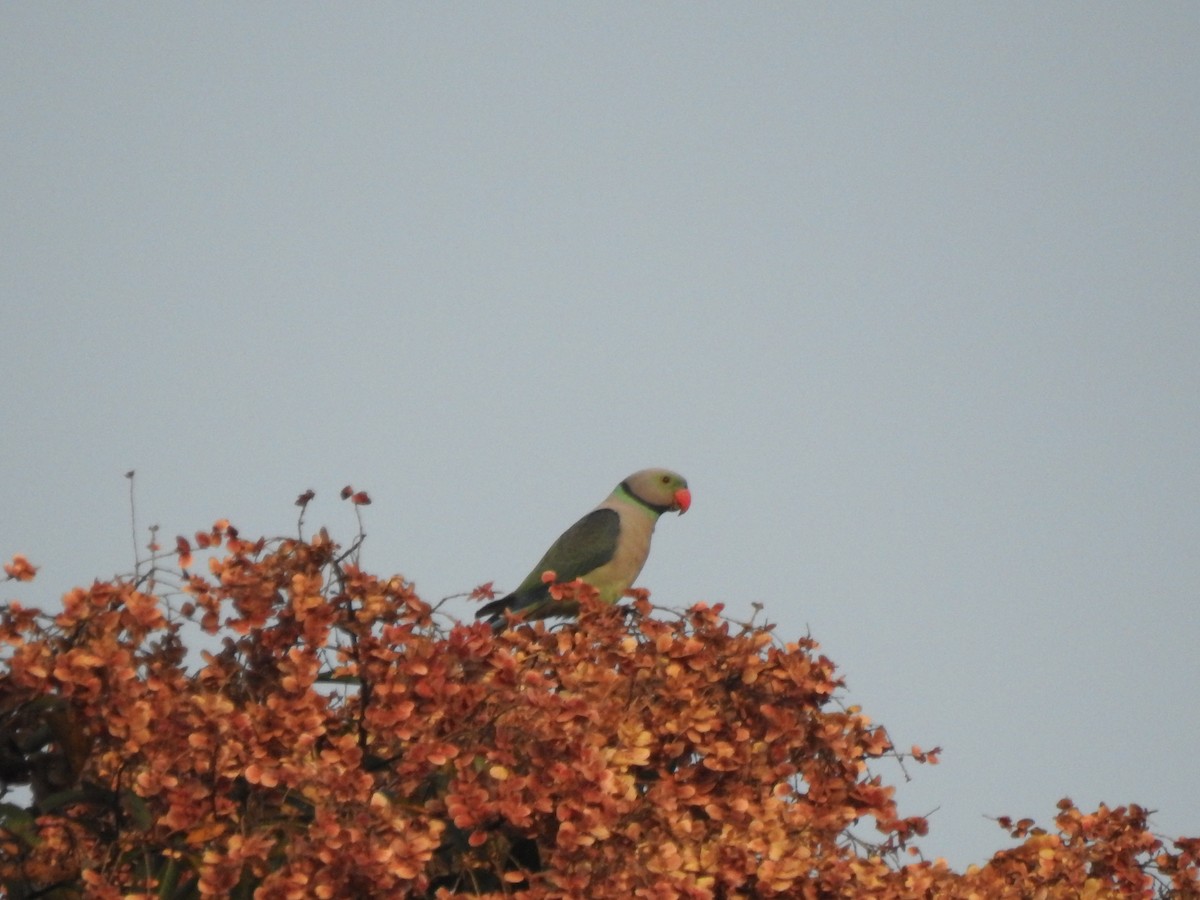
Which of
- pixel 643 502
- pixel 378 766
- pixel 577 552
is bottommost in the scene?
pixel 378 766

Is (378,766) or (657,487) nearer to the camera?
(378,766)

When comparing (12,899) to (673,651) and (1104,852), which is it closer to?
(673,651)

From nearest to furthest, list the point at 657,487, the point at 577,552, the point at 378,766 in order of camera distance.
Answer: the point at 378,766, the point at 577,552, the point at 657,487

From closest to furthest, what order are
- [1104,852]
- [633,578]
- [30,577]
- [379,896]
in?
[379,896] → [30,577] → [1104,852] → [633,578]

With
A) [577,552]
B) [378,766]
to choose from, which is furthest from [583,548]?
[378,766]

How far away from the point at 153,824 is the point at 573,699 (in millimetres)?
861

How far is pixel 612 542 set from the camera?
7555 mm

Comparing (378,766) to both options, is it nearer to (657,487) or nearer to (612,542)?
(612,542)

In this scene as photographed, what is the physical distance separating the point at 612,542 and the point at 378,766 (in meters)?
4.48

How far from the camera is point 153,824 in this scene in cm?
296

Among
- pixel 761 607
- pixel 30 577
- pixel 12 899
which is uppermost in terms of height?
pixel 761 607

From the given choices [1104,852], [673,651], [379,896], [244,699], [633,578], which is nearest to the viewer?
[379,896]

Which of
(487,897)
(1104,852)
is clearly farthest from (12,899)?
(1104,852)

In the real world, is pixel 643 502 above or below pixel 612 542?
above
